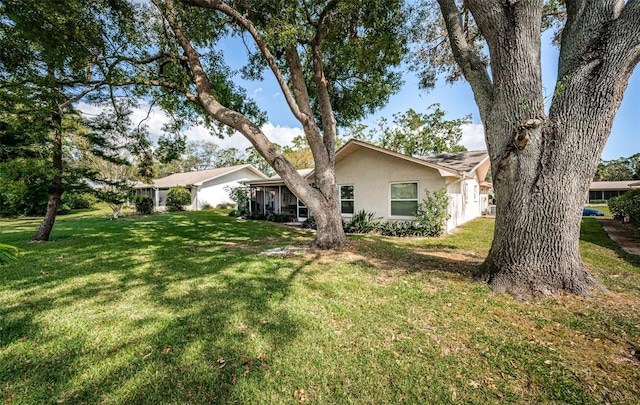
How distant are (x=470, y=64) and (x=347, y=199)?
29.5ft

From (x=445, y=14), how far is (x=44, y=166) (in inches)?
427

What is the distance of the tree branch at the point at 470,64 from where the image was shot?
4480 mm

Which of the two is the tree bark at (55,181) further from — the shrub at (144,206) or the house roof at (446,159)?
the shrub at (144,206)

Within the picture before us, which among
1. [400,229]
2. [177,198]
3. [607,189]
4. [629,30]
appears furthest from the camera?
[607,189]

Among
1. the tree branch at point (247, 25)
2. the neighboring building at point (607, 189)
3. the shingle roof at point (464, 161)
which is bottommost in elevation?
the neighboring building at point (607, 189)

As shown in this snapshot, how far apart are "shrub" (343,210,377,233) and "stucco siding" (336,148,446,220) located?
29 cm

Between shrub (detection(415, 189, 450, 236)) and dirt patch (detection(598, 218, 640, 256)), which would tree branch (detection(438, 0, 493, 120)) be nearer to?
shrub (detection(415, 189, 450, 236))

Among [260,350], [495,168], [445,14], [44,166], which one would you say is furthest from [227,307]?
[44,166]

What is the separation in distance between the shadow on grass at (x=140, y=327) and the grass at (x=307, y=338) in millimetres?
18

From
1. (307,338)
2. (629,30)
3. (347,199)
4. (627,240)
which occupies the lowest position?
(307,338)

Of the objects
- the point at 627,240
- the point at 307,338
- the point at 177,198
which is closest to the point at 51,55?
the point at 307,338

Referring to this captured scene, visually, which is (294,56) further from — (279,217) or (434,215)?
(279,217)

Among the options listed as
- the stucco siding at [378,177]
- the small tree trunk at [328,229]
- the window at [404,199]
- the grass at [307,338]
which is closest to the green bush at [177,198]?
the stucco siding at [378,177]

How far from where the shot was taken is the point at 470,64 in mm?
4672
